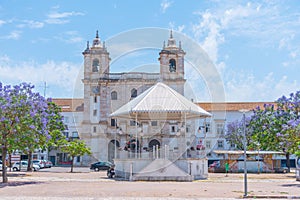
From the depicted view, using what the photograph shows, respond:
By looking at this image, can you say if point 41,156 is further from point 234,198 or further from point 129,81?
point 234,198

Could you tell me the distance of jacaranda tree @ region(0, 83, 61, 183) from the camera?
2395 cm

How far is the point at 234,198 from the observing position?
18.0 meters

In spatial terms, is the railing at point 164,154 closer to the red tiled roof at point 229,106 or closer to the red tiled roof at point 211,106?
the red tiled roof at point 211,106

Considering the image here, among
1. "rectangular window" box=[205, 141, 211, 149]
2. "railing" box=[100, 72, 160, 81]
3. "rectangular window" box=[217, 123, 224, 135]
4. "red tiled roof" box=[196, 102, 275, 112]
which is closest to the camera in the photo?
"railing" box=[100, 72, 160, 81]

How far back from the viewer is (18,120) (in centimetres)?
2416

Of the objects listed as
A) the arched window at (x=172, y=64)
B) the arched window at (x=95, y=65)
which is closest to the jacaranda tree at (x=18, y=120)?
the arched window at (x=95, y=65)

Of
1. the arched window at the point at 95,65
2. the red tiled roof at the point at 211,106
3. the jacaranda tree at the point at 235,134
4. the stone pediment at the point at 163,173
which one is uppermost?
the arched window at the point at 95,65

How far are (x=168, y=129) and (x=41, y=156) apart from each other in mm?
23951

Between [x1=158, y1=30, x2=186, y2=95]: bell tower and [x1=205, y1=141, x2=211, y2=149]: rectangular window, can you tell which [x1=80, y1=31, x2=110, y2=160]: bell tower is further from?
[x1=205, y1=141, x2=211, y2=149]: rectangular window

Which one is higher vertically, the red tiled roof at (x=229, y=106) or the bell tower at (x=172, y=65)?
the bell tower at (x=172, y=65)

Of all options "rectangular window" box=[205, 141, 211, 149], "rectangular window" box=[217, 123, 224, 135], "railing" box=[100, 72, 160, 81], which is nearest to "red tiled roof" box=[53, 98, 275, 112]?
"rectangular window" box=[217, 123, 224, 135]

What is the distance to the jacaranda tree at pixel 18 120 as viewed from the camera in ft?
78.6

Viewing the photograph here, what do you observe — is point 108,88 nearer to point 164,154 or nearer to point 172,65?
point 172,65

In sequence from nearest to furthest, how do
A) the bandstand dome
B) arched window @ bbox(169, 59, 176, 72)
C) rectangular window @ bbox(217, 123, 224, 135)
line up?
the bandstand dome < arched window @ bbox(169, 59, 176, 72) < rectangular window @ bbox(217, 123, 224, 135)
